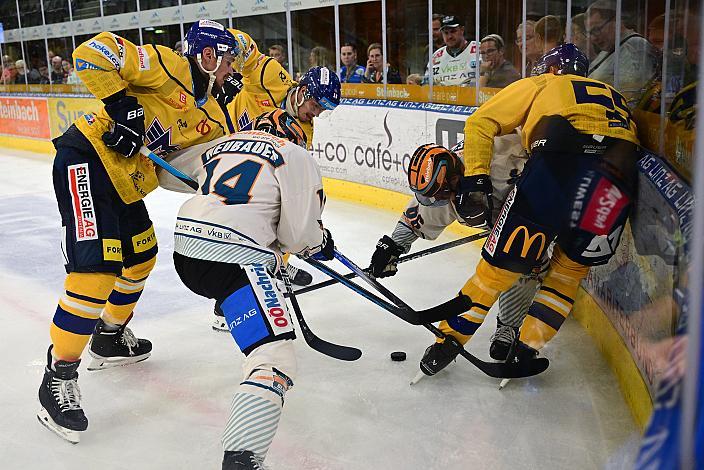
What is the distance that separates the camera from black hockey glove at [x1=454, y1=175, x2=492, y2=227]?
234 cm

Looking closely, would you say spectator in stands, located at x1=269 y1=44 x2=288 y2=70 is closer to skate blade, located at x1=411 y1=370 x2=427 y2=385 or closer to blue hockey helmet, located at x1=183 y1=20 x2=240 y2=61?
blue hockey helmet, located at x1=183 y1=20 x2=240 y2=61

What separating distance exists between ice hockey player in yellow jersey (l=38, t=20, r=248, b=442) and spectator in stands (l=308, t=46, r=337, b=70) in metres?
4.31

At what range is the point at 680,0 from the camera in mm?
1948

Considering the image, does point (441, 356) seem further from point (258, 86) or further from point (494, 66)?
point (494, 66)

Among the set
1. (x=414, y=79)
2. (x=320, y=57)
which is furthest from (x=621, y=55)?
(x=320, y=57)

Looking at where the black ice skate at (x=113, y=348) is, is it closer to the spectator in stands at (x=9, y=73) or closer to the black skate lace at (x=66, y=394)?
the black skate lace at (x=66, y=394)

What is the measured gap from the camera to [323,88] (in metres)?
2.69

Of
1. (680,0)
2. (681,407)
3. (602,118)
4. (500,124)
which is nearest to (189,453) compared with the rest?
(500,124)

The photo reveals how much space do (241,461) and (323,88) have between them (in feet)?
5.16

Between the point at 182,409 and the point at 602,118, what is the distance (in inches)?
60.6

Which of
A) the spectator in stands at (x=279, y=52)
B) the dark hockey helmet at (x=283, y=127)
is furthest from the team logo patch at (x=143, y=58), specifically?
the spectator in stands at (x=279, y=52)

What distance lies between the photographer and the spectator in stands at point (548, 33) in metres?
4.09

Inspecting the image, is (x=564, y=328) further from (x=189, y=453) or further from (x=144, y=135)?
(x=144, y=135)

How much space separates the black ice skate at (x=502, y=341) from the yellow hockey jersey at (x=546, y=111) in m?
0.62
